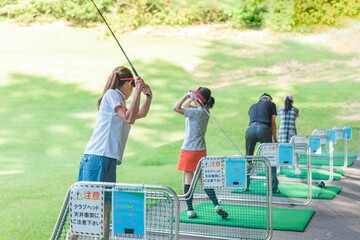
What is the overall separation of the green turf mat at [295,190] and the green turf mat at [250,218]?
476mm

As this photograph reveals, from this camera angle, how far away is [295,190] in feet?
24.8

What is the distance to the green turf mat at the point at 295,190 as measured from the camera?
6598 mm

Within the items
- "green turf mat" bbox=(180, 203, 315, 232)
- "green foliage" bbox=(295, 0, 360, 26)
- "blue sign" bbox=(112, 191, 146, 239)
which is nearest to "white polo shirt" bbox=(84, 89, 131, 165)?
"blue sign" bbox=(112, 191, 146, 239)

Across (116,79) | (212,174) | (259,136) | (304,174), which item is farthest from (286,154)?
(116,79)

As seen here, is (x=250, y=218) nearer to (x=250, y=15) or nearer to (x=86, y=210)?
(x=86, y=210)

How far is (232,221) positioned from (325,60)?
59.7 ft

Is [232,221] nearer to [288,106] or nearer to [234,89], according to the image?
[288,106]

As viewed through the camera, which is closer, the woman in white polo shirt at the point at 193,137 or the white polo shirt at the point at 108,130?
the white polo shirt at the point at 108,130

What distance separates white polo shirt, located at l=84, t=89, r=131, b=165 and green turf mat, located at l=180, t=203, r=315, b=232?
7.56 ft

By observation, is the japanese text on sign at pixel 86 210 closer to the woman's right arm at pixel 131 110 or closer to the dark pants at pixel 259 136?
the woman's right arm at pixel 131 110

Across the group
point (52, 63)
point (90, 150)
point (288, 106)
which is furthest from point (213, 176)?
point (52, 63)

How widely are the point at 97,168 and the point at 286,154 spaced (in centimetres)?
392

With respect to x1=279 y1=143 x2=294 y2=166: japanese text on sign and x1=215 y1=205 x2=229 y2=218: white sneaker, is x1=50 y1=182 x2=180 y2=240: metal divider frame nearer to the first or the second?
x1=215 y1=205 x2=229 y2=218: white sneaker

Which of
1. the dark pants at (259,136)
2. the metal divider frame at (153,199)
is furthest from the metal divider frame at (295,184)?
the metal divider frame at (153,199)
